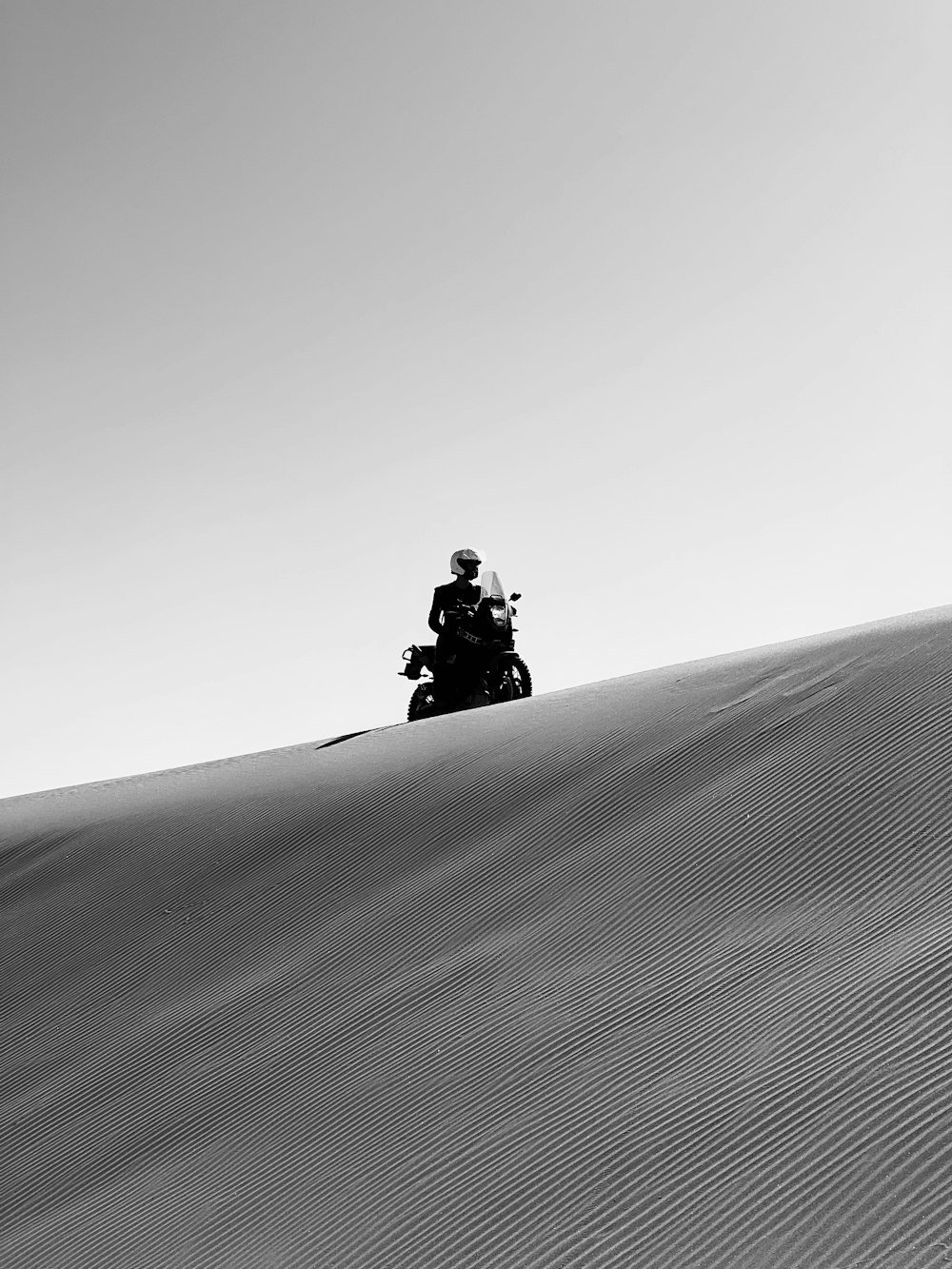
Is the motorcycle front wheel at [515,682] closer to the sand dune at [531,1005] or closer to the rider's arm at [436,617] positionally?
the rider's arm at [436,617]

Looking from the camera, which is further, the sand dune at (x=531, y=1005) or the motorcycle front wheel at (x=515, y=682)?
the motorcycle front wheel at (x=515, y=682)

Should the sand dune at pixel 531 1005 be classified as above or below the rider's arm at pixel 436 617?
below

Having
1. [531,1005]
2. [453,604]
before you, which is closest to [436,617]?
[453,604]

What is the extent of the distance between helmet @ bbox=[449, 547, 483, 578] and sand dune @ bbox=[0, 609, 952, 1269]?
5.44m

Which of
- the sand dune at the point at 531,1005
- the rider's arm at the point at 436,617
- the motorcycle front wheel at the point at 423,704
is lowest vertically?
the sand dune at the point at 531,1005

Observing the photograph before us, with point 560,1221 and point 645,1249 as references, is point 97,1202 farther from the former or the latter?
point 645,1249

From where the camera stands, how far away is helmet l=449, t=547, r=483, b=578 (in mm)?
12492

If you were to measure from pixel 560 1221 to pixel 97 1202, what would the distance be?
1476 mm

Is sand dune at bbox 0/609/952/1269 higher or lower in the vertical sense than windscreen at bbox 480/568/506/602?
lower

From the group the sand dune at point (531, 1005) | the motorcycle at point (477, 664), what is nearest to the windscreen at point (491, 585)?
the motorcycle at point (477, 664)

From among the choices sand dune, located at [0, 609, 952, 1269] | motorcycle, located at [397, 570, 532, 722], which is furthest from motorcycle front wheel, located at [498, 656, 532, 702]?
sand dune, located at [0, 609, 952, 1269]

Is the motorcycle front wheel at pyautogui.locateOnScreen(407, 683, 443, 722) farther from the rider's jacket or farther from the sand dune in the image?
the sand dune

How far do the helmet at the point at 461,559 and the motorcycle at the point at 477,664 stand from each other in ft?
0.94

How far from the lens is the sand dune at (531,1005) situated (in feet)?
9.63
